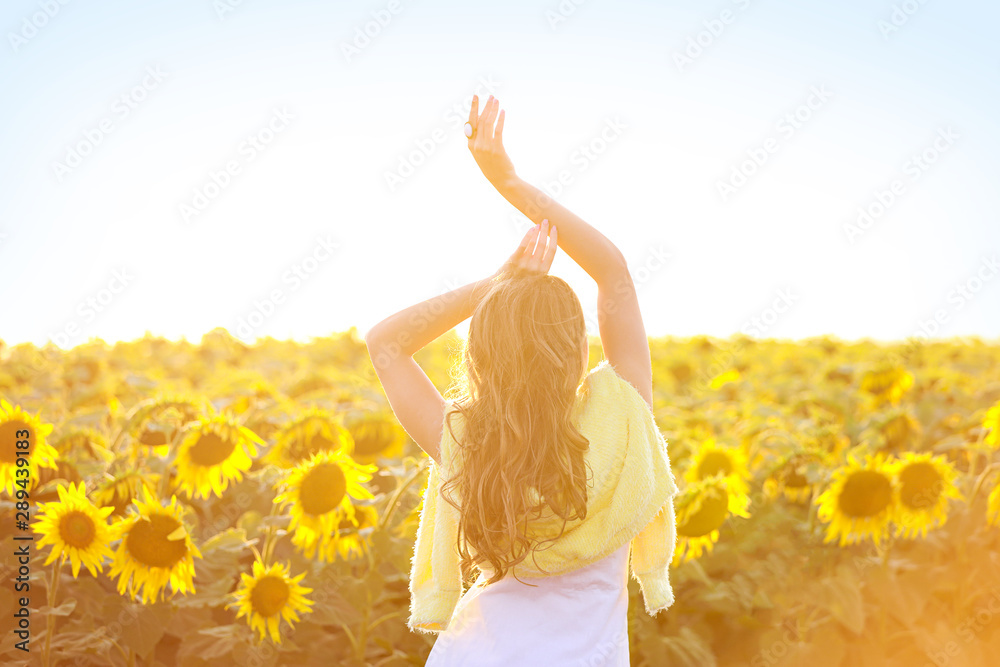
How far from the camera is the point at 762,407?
543cm

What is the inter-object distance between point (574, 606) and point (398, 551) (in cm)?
147

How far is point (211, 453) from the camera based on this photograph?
3650 mm

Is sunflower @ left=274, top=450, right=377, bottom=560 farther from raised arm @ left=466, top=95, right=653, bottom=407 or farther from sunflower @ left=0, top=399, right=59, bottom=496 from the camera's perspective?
raised arm @ left=466, top=95, right=653, bottom=407

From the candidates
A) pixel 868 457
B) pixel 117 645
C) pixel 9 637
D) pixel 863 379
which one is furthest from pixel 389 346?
pixel 863 379

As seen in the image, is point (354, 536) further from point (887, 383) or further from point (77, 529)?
point (887, 383)

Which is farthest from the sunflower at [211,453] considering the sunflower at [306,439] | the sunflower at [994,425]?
the sunflower at [994,425]

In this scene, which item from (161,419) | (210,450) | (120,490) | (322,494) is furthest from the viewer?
(161,419)

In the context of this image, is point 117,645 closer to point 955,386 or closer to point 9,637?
point 9,637

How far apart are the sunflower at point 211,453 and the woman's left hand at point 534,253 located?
6.80 ft

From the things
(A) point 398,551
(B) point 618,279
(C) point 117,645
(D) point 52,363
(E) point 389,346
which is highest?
(D) point 52,363

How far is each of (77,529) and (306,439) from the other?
117cm

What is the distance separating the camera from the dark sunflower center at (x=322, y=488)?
3.35m

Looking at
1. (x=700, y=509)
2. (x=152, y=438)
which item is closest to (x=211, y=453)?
(x=152, y=438)

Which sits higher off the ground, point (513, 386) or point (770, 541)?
point (513, 386)
